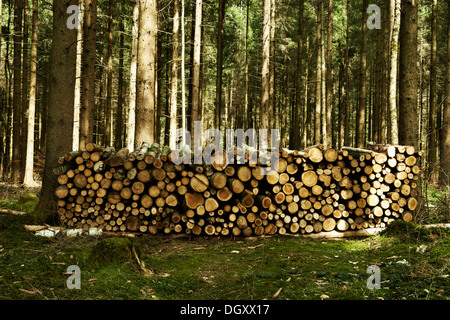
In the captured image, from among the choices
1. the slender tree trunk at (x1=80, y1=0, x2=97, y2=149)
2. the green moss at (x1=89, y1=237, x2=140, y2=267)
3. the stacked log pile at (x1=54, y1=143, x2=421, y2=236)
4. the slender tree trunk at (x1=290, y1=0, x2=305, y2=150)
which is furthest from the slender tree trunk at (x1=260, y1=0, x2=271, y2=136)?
the green moss at (x1=89, y1=237, x2=140, y2=267)

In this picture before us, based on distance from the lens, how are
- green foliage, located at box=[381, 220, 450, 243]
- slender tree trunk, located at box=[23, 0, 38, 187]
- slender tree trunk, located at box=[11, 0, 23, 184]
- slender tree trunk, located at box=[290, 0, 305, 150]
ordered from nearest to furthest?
green foliage, located at box=[381, 220, 450, 243], slender tree trunk, located at box=[23, 0, 38, 187], slender tree trunk, located at box=[11, 0, 23, 184], slender tree trunk, located at box=[290, 0, 305, 150]

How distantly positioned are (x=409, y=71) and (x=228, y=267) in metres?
5.70

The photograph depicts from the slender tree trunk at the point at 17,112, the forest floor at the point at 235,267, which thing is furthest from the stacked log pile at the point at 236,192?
the slender tree trunk at the point at 17,112

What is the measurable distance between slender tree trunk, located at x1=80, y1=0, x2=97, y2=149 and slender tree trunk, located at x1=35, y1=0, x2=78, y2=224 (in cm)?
337

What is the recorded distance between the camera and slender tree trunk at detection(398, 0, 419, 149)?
7.12m

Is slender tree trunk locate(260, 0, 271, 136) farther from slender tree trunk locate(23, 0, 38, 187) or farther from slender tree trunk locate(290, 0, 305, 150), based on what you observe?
slender tree trunk locate(23, 0, 38, 187)

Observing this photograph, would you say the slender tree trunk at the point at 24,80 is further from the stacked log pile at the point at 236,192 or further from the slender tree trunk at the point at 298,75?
the slender tree trunk at the point at 298,75

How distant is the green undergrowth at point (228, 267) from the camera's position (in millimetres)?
3537

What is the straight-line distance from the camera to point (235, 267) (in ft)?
15.5

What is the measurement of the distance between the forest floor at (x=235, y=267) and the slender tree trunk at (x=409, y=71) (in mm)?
2276

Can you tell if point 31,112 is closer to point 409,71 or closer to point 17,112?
point 17,112
